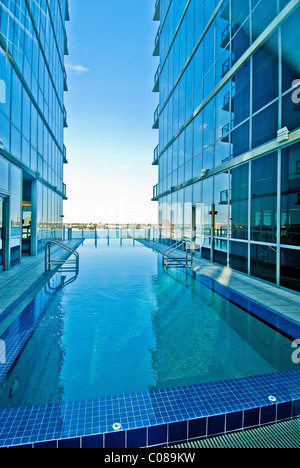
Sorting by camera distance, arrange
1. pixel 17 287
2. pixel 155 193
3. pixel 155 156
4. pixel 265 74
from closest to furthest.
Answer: pixel 17 287
pixel 265 74
pixel 155 156
pixel 155 193

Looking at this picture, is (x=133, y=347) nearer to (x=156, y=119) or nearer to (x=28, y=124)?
(x=28, y=124)

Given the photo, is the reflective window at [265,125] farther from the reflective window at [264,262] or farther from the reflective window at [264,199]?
the reflective window at [264,262]

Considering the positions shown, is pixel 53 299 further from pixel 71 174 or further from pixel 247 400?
pixel 71 174

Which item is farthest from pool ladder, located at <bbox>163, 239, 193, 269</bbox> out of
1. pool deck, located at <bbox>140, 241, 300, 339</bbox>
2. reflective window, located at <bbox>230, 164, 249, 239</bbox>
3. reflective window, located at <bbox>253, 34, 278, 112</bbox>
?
reflective window, located at <bbox>253, 34, 278, 112</bbox>

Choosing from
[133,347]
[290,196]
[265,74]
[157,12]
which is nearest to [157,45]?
[157,12]

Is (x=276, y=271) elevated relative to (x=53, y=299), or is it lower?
elevated

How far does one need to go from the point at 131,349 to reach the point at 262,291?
11.8 ft

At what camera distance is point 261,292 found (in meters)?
5.27

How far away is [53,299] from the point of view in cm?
494

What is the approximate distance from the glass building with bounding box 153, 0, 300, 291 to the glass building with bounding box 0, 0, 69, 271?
273 inches

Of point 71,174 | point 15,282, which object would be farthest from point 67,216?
point 15,282

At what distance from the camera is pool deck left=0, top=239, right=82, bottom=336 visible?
3871 mm

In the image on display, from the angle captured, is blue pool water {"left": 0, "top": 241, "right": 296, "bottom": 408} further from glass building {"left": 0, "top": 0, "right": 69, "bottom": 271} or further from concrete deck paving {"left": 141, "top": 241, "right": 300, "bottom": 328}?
glass building {"left": 0, "top": 0, "right": 69, "bottom": 271}
